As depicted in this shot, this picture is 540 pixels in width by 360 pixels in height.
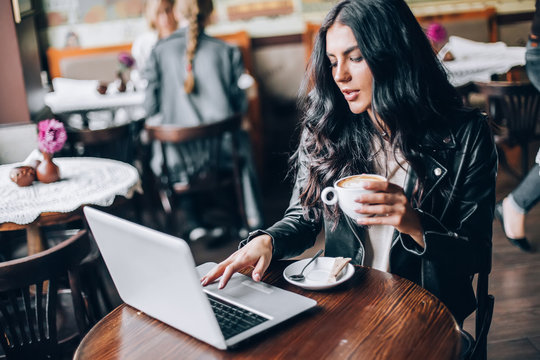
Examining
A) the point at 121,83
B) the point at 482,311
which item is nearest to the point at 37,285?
the point at 482,311

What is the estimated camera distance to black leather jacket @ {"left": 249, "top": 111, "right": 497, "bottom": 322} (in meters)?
1.26

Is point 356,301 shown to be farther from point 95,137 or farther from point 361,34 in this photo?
point 95,137

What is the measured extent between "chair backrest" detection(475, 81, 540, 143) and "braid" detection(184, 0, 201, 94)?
182cm

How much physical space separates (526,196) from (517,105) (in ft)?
2.91

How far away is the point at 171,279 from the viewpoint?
3.02 ft

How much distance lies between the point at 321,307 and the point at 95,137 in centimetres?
226

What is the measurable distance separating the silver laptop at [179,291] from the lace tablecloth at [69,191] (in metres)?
1.13

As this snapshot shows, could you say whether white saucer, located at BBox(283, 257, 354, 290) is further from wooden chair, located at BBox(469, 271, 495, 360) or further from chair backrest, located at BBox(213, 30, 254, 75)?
chair backrest, located at BBox(213, 30, 254, 75)

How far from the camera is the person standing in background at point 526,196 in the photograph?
2.92 m

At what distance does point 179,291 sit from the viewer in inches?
36.5

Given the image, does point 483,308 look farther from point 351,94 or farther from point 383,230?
point 351,94

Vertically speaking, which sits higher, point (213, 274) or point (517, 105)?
point (213, 274)

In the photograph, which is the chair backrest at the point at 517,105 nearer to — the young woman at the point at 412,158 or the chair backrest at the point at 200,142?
the chair backrest at the point at 200,142

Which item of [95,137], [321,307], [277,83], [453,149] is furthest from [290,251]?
[277,83]
